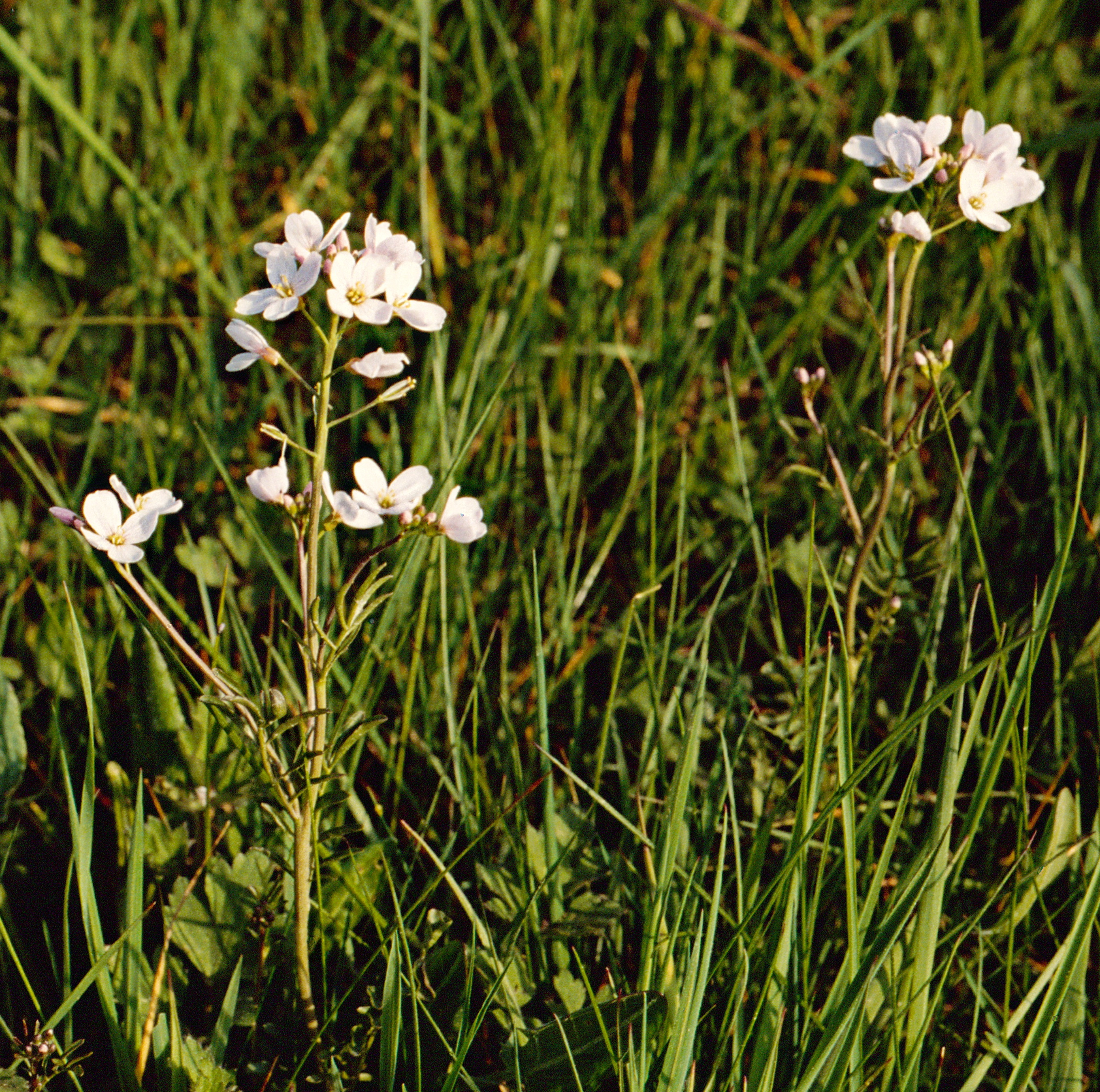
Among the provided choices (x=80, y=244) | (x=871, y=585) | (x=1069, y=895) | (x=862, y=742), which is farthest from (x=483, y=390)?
(x=1069, y=895)

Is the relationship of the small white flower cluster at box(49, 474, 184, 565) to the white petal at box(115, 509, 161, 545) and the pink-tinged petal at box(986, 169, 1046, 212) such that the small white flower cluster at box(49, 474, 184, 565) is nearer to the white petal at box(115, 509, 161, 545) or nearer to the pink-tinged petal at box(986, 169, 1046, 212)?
the white petal at box(115, 509, 161, 545)

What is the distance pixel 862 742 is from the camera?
222 cm

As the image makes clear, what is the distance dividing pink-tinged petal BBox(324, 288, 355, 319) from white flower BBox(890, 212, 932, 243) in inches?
37.3

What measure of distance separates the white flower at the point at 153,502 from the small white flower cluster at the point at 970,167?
1252 millimetres

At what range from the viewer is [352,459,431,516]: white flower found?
1.52 m

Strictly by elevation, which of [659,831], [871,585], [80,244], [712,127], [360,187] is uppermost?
[712,127]

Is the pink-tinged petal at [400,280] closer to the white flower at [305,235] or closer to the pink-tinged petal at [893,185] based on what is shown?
the white flower at [305,235]

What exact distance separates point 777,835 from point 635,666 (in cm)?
52

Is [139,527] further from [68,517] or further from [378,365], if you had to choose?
[378,365]

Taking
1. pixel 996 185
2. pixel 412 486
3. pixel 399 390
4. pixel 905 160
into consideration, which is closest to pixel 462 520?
pixel 412 486

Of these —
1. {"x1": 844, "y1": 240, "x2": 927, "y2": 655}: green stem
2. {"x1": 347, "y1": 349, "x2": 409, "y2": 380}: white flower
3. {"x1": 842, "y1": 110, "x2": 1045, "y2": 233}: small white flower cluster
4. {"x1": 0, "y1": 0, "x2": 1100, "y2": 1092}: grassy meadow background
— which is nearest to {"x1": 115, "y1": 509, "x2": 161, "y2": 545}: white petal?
{"x1": 0, "y1": 0, "x2": 1100, "y2": 1092}: grassy meadow background

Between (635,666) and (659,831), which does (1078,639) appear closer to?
(635,666)

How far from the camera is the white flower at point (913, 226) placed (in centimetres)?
174

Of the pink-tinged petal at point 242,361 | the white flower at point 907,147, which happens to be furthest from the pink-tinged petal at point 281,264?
the white flower at point 907,147
